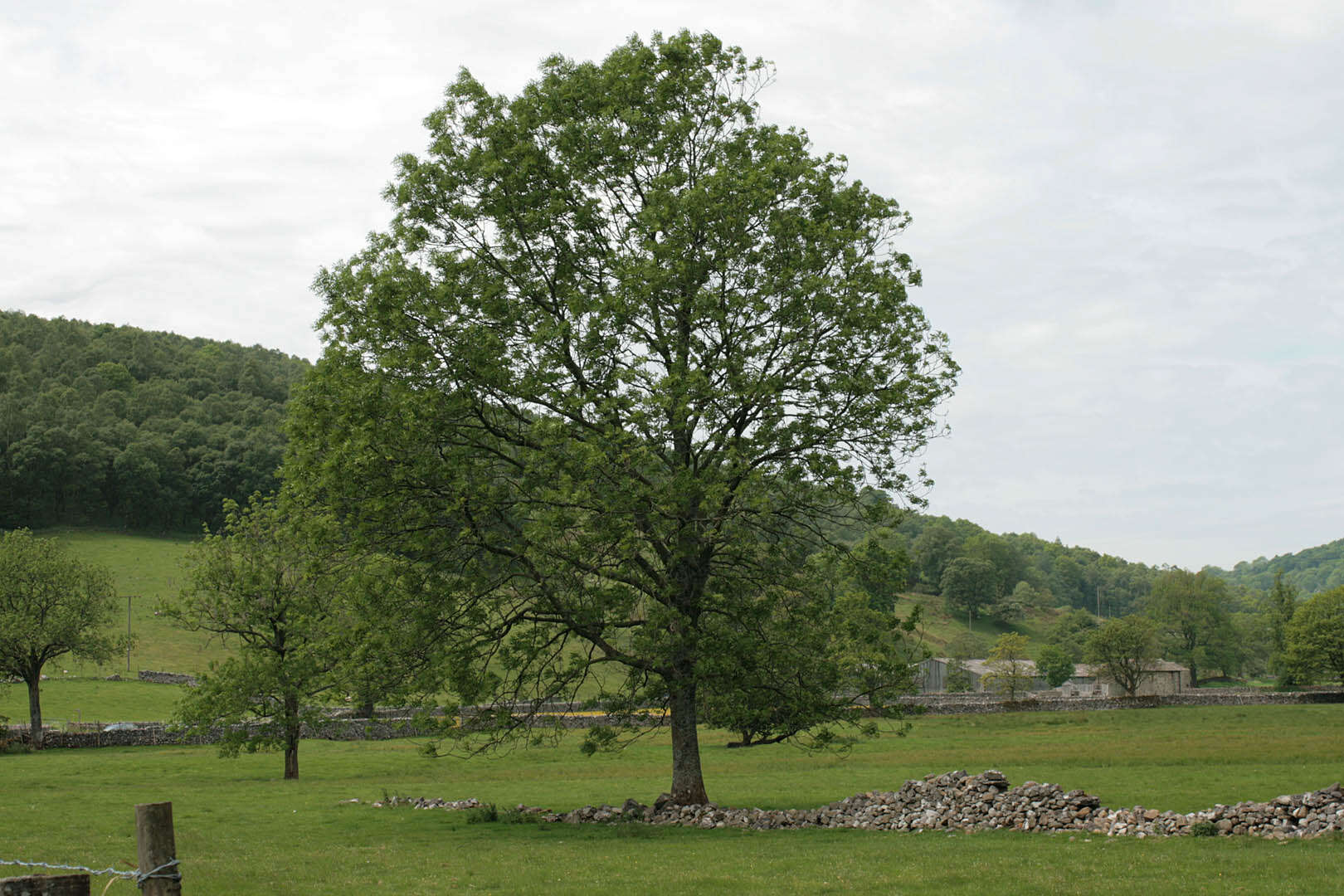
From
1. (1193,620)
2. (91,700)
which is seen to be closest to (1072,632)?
(1193,620)

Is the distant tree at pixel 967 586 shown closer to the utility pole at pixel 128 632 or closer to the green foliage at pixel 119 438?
the green foliage at pixel 119 438

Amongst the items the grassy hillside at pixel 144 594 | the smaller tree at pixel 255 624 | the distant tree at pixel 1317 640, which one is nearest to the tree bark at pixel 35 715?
the grassy hillside at pixel 144 594

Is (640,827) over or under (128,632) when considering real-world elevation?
under

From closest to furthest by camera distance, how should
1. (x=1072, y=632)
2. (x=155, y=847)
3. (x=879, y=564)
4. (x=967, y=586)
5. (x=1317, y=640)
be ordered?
(x=155, y=847) < (x=879, y=564) < (x=1317, y=640) < (x=1072, y=632) < (x=967, y=586)

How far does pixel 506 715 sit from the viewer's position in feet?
73.2

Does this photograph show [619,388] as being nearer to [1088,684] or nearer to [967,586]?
[1088,684]

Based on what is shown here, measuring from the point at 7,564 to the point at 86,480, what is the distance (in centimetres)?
8628

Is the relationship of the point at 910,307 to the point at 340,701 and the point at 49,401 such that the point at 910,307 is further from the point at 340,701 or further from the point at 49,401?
the point at 49,401

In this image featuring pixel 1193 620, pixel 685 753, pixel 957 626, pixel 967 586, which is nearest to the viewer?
pixel 685 753

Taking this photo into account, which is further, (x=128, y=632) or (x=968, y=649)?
(x=968, y=649)

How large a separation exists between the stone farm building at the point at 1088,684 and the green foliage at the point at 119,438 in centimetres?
9264

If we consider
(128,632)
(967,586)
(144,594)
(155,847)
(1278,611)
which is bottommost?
(1278,611)

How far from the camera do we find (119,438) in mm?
144375

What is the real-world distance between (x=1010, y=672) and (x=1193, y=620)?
211ft
